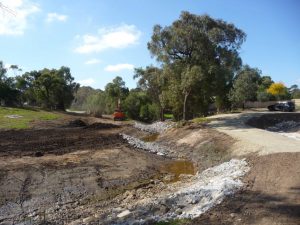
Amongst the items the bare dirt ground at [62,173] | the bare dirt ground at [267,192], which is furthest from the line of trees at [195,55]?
the bare dirt ground at [267,192]

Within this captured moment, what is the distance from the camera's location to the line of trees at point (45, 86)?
232 feet

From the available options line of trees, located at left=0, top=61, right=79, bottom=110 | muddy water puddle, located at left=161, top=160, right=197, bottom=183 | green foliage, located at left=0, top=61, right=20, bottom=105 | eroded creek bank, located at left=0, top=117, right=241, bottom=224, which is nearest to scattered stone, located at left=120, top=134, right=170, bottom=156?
eroded creek bank, located at left=0, top=117, right=241, bottom=224

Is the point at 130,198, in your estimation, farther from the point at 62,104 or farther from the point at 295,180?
the point at 62,104

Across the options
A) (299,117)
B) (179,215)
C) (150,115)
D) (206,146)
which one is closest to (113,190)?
(179,215)

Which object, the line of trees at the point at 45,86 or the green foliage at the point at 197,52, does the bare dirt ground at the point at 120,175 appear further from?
the line of trees at the point at 45,86

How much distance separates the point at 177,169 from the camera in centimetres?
1925

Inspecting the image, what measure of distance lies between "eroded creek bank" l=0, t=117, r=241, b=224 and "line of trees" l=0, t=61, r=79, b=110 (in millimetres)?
43445

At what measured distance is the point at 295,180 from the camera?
12.0 meters

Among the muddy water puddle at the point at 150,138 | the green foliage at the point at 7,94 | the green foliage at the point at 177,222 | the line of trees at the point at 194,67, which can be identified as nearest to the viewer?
the green foliage at the point at 177,222

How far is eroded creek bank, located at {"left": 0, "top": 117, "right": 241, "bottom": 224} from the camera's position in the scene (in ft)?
36.8

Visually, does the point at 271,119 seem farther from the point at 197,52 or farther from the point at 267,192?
the point at 267,192

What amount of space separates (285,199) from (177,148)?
603 inches

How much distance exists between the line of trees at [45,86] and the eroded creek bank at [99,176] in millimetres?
43445

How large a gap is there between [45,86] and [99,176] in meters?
58.3
